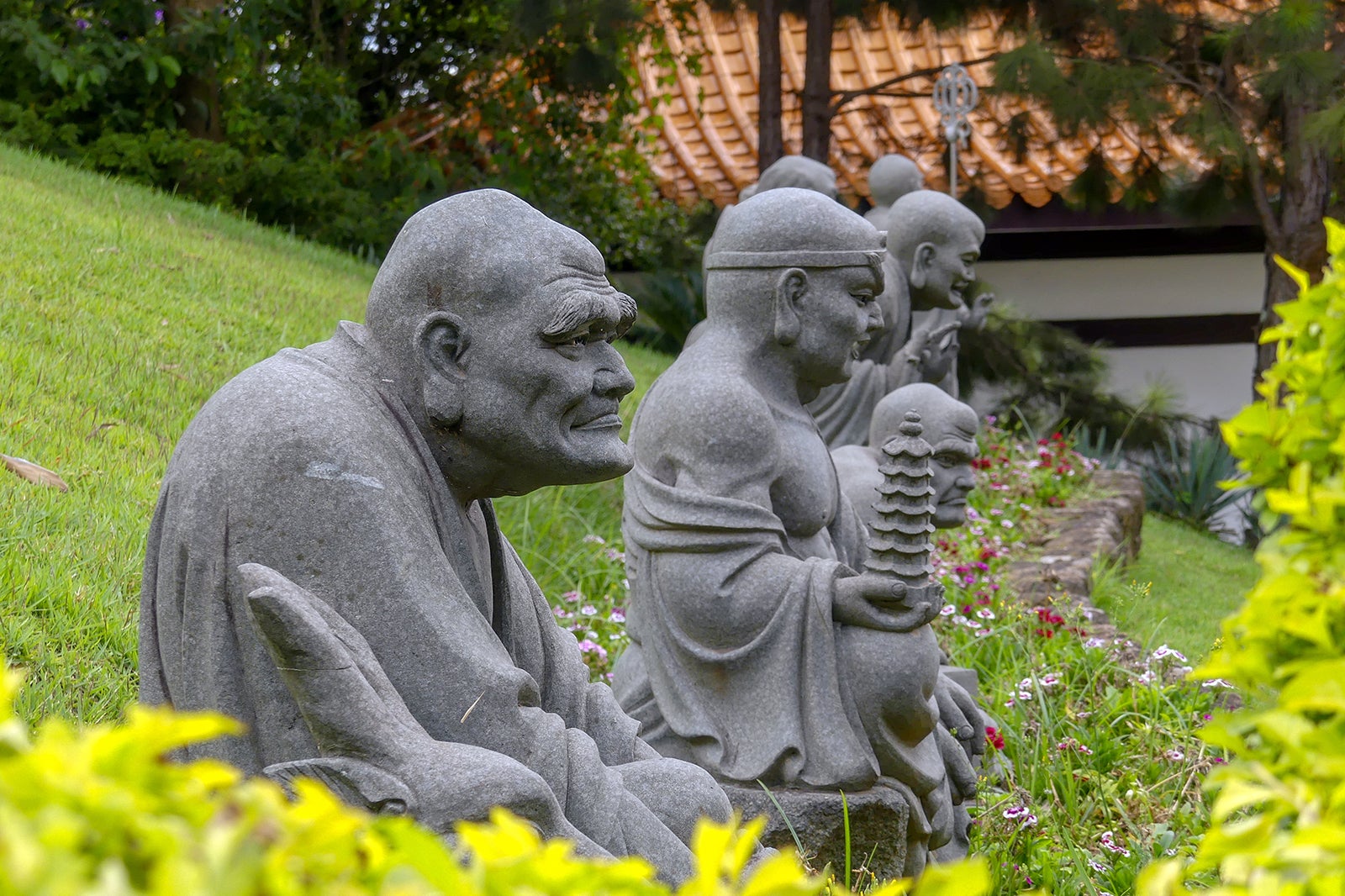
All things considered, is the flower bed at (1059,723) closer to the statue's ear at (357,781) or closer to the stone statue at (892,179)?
the stone statue at (892,179)

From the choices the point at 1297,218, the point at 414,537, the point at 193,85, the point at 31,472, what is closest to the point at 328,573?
the point at 414,537

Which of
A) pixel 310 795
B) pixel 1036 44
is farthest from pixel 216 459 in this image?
pixel 1036 44

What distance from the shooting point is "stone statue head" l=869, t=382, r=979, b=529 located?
15.2 ft

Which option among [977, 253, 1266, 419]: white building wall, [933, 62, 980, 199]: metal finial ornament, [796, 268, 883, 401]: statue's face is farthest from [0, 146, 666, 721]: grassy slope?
[977, 253, 1266, 419]: white building wall

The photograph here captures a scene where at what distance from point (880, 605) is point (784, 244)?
0.84 meters

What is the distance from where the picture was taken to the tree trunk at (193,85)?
35.9 ft

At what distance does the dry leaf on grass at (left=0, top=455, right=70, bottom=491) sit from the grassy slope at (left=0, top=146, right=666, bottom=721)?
0.24 feet

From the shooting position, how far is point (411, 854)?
3.07 feet

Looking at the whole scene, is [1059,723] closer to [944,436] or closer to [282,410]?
[944,436]

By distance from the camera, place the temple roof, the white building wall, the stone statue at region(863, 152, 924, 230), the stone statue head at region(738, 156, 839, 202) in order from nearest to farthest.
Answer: the stone statue head at region(738, 156, 839, 202) → the stone statue at region(863, 152, 924, 230) → the temple roof → the white building wall

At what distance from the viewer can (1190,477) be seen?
1119 cm

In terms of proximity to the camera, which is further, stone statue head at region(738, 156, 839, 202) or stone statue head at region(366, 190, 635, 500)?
stone statue head at region(738, 156, 839, 202)

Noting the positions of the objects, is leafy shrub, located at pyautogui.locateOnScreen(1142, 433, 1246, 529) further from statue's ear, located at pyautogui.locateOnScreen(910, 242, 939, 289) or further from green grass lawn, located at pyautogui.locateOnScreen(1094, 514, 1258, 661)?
statue's ear, located at pyautogui.locateOnScreen(910, 242, 939, 289)

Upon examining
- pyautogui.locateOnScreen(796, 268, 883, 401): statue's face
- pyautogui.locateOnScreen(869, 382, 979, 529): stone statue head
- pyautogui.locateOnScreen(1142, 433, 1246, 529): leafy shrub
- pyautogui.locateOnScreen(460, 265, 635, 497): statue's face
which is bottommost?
pyautogui.locateOnScreen(1142, 433, 1246, 529): leafy shrub
